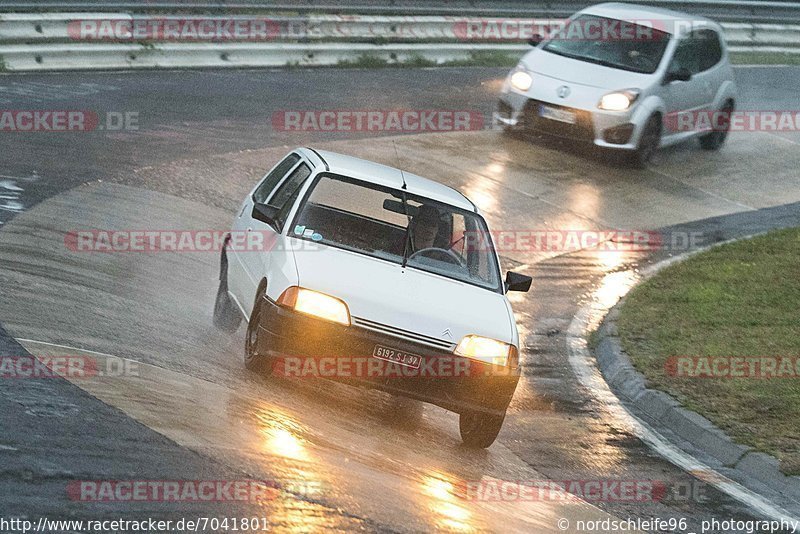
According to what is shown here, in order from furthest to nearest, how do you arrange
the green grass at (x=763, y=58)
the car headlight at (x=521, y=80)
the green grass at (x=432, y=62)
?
1. the green grass at (x=763, y=58)
2. the green grass at (x=432, y=62)
3. the car headlight at (x=521, y=80)

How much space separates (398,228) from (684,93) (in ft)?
34.0

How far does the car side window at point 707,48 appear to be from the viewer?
62.4 feet

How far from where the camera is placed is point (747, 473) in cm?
886

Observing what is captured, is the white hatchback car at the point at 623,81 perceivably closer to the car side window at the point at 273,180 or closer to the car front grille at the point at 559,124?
the car front grille at the point at 559,124

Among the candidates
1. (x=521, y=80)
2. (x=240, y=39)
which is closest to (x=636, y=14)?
(x=521, y=80)

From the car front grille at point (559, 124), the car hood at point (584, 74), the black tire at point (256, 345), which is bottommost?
the car front grille at point (559, 124)

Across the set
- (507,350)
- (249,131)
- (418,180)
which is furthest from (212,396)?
(249,131)

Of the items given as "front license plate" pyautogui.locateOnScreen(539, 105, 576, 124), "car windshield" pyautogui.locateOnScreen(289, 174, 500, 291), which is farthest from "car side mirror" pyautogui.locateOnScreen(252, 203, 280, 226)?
"front license plate" pyautogui.locateOnScreen(539, 105, 576, 124)

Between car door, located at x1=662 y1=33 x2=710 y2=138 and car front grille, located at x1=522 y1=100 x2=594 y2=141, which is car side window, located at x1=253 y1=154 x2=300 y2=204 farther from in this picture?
car door, located at x1=662 y1=33 x2=710 y2=138

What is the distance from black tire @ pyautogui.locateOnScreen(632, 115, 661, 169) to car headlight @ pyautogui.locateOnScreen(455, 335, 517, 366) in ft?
32.7

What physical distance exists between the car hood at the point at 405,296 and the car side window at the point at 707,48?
11431 mm

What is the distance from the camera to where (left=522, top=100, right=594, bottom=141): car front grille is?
17172 millimetres

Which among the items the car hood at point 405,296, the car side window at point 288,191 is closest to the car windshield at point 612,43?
the car side window at point 288,191

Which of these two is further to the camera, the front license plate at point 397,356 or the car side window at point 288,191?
the car side window at point 288,191
